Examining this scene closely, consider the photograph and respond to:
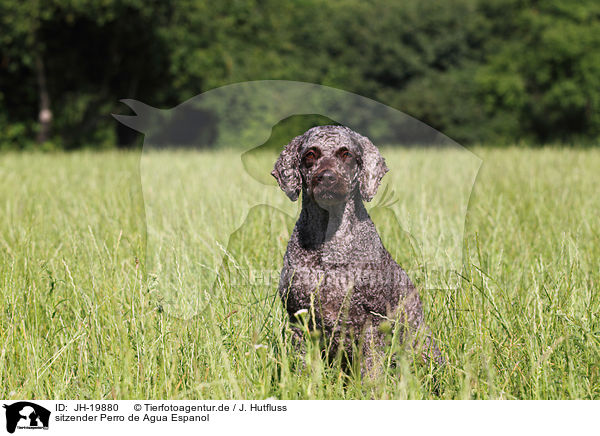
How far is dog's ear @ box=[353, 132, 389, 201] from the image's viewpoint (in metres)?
2.12

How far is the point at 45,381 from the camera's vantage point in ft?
7.93

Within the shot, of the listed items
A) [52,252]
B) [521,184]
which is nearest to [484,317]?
[52,252]

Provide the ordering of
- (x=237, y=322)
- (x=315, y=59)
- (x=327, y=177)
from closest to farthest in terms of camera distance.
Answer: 1. (x=327, y=177)
2. (x=237, y=322)
3. (x=315, y=59)

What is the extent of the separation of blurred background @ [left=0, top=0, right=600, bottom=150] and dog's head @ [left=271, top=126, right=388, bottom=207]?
20449 mm

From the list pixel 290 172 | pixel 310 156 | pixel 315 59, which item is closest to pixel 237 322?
pixel 290 172

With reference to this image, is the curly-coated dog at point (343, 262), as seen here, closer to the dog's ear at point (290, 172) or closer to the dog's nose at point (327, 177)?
the dog's ear at point (290, 172)

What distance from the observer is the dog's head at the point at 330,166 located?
200 cm
